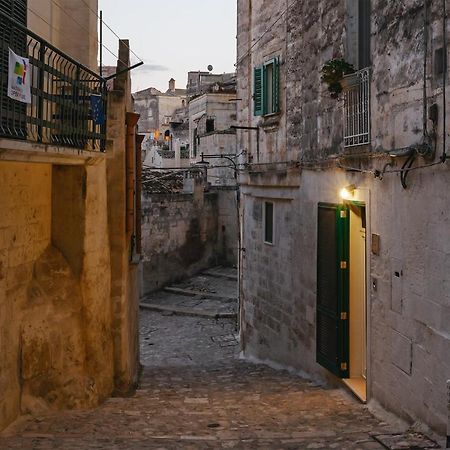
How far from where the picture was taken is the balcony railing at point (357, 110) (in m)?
8.34

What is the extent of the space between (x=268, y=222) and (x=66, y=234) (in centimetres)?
564

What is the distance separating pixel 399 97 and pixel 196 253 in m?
20.3

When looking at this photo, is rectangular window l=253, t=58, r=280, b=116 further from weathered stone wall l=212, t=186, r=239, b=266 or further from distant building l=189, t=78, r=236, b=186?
distant building l=189, t=78, r=236, b=186

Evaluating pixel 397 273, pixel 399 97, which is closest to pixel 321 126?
pixel 399 97

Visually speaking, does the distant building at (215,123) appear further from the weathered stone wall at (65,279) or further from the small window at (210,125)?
the weathered stone wall at (65,279)

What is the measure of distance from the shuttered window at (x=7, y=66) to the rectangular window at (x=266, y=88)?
19.1 feet

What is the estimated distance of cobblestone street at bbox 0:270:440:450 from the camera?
6.32 m

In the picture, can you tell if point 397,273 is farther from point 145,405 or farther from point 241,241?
point 241,241

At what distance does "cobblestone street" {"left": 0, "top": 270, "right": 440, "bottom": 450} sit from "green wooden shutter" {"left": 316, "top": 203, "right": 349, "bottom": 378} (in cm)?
58

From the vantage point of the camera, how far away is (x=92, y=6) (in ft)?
32.6

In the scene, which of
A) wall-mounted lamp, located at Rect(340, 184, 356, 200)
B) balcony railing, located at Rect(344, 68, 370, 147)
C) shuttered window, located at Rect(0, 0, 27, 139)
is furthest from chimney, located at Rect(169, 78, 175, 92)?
shuttered window, located at Rect(0, 0, 27, 139)

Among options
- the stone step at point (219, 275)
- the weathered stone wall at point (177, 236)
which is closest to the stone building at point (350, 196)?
the weathered stone wall at point (177, 236)

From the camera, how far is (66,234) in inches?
333

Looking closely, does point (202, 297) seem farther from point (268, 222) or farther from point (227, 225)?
point (268, 222)
